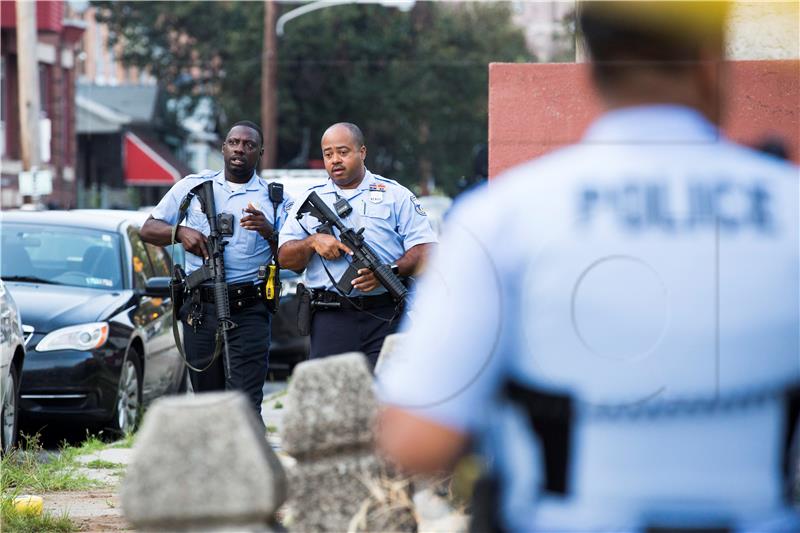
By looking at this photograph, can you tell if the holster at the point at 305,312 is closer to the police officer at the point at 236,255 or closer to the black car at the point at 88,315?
the police officer at the point at 236,255

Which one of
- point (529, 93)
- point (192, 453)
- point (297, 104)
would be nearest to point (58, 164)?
point (297, 104)

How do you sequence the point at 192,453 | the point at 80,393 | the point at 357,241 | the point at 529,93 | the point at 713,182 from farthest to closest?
1. the point at 80,393
2. the point at 529,93
3. the point at 357,241
4. the point at 192,453
5. the point at 713,182

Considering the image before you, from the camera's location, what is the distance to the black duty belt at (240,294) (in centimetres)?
779

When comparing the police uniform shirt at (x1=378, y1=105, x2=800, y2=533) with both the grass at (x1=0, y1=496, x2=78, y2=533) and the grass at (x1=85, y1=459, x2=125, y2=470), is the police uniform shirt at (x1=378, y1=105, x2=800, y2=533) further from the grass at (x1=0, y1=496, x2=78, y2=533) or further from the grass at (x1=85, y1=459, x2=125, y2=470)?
the grass at (x1=85, y1=459, x2=125, y2=470)

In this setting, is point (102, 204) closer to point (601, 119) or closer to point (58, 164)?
point (58, 164)

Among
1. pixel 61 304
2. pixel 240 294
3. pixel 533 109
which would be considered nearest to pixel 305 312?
pixel 240 294

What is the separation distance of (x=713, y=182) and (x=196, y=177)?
6018 mm

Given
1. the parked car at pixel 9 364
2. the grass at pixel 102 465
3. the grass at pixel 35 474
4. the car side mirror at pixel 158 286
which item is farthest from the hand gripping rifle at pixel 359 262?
the car side mirror at pixel 158 286

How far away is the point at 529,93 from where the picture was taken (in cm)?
766

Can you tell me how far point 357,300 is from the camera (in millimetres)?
7113

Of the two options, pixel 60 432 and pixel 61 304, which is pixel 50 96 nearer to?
pixel 60 432

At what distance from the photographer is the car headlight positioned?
9.97 meters

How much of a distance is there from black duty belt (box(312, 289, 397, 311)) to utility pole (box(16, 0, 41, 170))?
15.9 meters

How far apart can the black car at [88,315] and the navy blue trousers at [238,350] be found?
1.66 m
